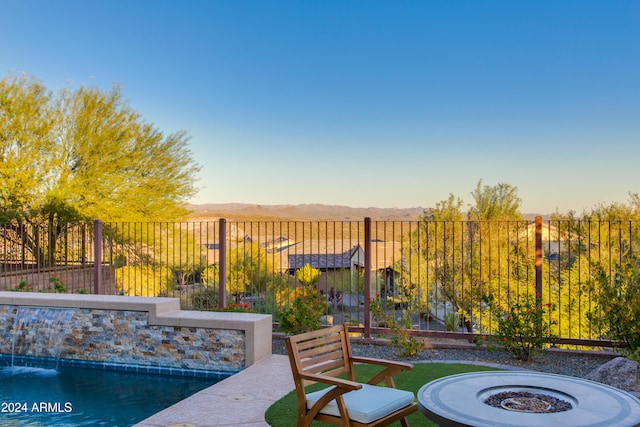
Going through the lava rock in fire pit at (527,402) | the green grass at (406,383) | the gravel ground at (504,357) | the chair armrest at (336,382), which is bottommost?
the gravel ground at (504,357)

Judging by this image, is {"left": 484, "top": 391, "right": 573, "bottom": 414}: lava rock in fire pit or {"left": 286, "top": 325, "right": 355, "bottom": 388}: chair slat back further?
{"left": 286, "top": 325, "right": 355, "bottom": 388}: chair slat back

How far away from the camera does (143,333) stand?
746cm

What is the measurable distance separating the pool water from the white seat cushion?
246cm

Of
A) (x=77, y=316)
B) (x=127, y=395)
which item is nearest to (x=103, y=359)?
(x=77, y=316)

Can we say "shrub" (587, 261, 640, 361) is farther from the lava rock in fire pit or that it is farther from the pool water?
the pool water

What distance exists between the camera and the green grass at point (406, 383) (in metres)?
4.71

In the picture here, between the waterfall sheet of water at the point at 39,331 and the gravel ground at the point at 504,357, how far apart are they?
10.1ft

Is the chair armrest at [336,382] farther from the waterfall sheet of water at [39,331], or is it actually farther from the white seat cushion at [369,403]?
the waterfall sheet of water at [39,331]

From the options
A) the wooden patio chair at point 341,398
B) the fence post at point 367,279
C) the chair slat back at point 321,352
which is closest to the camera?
the wooden patio chair at point 341,398

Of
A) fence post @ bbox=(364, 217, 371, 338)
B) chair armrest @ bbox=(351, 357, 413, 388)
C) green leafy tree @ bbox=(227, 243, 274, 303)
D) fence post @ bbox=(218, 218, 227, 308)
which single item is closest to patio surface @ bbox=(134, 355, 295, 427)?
chair armrest @ bbox=(351, 357, 413, 388)

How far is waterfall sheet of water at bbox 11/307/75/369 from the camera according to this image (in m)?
7.91

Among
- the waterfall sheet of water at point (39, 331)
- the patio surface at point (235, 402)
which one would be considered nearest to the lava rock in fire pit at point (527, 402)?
the patio surface at point (235, 402)

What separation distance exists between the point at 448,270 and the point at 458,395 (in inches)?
525

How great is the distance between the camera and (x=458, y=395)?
11.4ft
